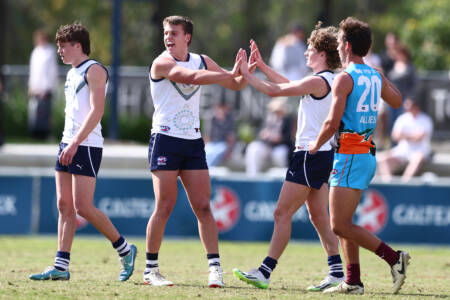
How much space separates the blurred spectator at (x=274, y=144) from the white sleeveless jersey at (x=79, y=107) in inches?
309

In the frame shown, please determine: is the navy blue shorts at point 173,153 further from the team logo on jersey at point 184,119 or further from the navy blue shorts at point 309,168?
the navy blue shorts at point 309,168

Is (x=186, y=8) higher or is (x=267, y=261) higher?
(x=186, y=8)

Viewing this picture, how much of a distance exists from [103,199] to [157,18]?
8.48m

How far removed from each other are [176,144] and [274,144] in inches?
326

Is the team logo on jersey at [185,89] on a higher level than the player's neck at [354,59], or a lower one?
lower

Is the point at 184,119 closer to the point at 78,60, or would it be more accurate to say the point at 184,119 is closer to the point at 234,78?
the point at 234,78

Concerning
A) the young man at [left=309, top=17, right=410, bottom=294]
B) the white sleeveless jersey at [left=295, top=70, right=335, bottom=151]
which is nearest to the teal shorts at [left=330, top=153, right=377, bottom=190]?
the young man at [left=309, top=17, right=410, bottom=294]

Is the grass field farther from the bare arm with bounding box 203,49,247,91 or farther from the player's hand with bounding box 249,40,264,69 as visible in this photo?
the player's hand with bounding box 249,40,264,69

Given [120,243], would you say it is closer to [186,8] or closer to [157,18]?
[157,18]

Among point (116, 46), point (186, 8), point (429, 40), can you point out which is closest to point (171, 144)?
point (116, 46)

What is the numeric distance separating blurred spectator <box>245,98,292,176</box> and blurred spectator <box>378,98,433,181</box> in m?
1.62

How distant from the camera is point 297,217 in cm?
1445

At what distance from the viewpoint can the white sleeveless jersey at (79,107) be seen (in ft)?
26.5

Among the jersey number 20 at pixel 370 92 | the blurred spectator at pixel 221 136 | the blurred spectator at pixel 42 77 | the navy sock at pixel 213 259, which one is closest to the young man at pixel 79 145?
the navy sock at pixel 213 259
